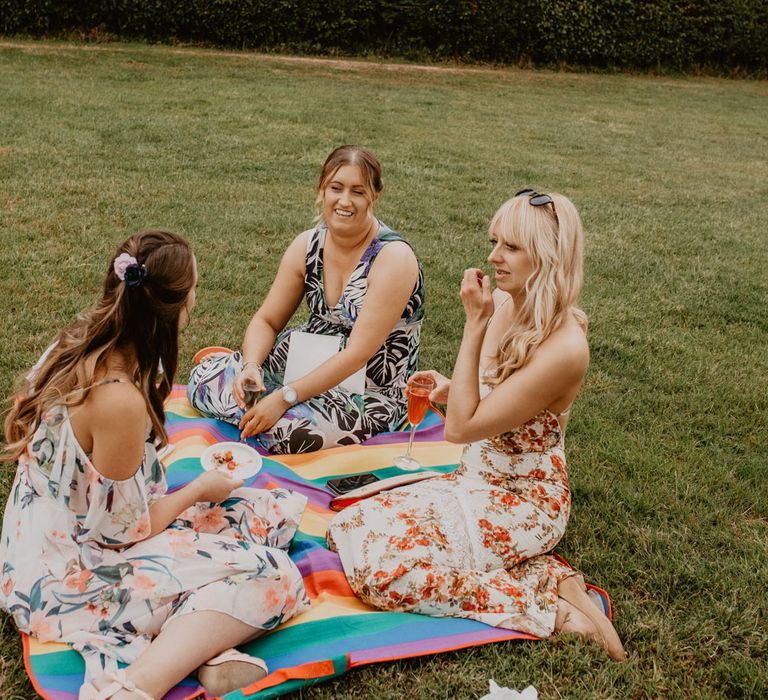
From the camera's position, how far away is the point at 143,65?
14.6m

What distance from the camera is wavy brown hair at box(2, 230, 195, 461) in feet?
8.11

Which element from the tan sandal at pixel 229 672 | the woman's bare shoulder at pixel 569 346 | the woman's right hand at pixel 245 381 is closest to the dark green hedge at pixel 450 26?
the woman's right hand at pixel 245 381

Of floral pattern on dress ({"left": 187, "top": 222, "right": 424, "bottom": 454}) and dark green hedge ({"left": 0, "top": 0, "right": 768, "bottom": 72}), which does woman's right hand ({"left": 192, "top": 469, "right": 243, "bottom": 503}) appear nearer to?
floral pattern on dress ({"left": 187, "top": 222, "right": 424, "bottom": 454})

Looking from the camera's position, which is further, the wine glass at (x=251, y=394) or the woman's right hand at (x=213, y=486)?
the wine glass at (x=251, y=394)

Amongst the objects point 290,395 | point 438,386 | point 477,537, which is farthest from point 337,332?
point 477,537

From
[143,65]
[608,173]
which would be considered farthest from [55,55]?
[608,173]

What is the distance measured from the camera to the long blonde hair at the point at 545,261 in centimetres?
308

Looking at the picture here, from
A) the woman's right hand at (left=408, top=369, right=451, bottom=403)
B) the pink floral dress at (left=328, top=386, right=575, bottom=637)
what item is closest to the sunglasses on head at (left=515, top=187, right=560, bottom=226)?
the pink floral dress at (left=328, top=386, right=575, bottom=637)

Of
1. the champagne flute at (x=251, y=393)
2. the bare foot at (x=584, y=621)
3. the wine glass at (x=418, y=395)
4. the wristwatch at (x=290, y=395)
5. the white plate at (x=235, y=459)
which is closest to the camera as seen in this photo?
the bare foot at (x=584, y=621)

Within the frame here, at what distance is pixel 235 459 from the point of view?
139 inches

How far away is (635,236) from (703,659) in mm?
5891

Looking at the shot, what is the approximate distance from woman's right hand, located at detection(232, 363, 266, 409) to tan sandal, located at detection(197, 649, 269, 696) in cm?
157

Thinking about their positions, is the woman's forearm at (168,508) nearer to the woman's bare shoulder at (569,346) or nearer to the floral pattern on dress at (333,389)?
the floral pattern on dress at (333,389)

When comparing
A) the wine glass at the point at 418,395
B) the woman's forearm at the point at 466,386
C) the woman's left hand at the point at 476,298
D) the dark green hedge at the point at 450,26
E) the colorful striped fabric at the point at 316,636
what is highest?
the dark green hedge at the point at 450,26
